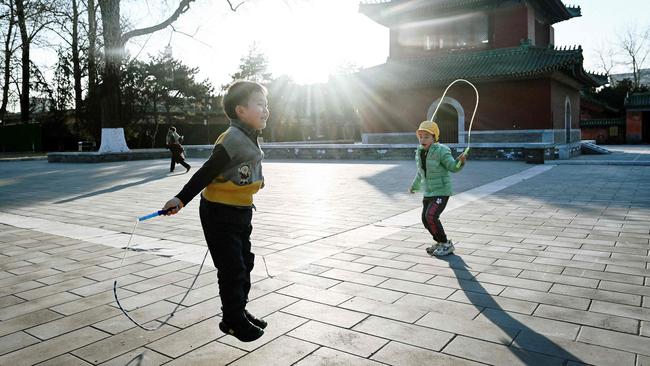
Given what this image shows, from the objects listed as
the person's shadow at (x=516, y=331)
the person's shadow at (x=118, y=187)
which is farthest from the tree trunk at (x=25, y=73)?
the person's shadow at (x=516, y=331)

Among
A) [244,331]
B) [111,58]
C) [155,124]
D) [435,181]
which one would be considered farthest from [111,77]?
[244,331]

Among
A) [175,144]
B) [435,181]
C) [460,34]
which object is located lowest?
[435,181]

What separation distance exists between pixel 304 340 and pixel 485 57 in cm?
2383

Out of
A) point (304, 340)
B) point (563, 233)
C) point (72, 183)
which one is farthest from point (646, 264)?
point (72, 183)

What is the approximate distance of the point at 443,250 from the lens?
4941 mm

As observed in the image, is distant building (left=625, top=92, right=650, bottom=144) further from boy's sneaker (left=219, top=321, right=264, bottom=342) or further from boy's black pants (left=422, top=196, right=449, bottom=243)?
boy's sneaker (left=219, top=321, right=264, bottom=342)

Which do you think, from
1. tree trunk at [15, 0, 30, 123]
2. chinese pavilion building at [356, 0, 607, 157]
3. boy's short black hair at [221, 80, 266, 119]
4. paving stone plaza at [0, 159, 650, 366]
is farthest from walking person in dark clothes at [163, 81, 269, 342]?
tree trunk at [15, 0, 30, 123]

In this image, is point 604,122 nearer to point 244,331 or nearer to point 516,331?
point 516,331

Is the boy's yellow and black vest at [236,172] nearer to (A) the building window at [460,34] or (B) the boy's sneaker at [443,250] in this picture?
(B) the boy's sneaker at [443,250]

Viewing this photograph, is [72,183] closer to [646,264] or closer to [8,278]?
[8,278]

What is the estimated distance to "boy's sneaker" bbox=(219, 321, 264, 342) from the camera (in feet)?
9.43

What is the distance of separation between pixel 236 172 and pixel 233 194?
14cm

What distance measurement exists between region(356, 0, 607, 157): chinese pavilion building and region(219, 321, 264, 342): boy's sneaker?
18336 mm

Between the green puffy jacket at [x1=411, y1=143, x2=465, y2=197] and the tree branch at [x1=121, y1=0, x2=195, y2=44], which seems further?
the tree branch at [x1=121, y1=0, x2=195, y2=44]
